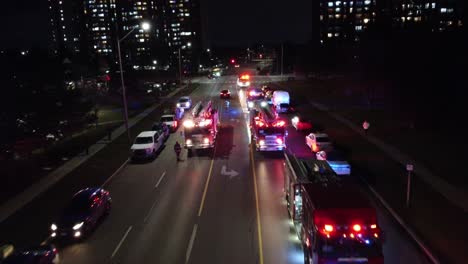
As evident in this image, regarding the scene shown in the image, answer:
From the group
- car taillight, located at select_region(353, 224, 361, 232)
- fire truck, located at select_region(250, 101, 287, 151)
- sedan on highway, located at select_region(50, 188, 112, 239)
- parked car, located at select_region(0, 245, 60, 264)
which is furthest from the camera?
fire truck, located at select_region(250, 101, 287, 151)

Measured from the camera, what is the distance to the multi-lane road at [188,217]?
51.6 feet

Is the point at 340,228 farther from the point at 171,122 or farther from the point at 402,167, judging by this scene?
the point at 171,122

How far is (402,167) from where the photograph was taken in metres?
25.1

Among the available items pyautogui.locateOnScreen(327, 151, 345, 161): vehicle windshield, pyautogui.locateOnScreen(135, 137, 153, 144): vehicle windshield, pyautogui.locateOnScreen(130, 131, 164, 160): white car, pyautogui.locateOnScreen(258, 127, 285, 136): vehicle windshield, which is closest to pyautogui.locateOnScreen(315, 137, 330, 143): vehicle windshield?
pyautogui.locateOnScreen(258, 127, 285, 136): vehicle windshield

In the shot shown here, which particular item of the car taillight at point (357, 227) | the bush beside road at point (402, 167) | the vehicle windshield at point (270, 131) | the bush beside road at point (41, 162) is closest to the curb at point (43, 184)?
the bush beside road at point (41, 162)

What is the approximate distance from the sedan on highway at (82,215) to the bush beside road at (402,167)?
13897 mm

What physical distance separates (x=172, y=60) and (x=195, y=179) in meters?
147

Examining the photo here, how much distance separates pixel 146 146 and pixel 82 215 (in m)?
12.8

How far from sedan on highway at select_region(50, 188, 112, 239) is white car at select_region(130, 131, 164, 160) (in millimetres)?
10099

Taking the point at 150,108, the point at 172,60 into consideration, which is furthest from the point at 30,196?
the point at 172,60

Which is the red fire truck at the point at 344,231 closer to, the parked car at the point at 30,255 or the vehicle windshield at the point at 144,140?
the parked car at the point at 30,255

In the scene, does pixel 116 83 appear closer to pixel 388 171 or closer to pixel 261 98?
pixel 261 98

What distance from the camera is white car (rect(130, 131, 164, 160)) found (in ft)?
97.9

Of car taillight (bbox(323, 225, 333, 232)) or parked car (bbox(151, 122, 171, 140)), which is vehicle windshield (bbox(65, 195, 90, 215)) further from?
parked car (bbox(151, 122, 171, 140))
